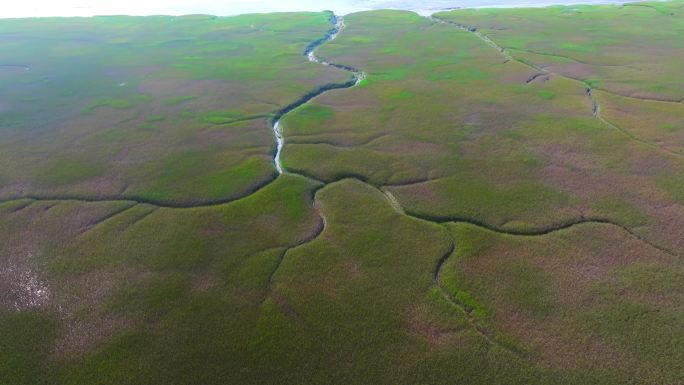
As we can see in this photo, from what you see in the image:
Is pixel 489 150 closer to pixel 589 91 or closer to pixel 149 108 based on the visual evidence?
pixel 589 91

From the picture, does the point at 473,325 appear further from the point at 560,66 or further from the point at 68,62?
the point at 68,62

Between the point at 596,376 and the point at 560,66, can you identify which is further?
the point at 560,66

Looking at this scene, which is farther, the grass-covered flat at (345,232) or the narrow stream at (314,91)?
the narrow stream at (314,91)

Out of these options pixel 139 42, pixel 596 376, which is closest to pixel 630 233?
pixel 596 376

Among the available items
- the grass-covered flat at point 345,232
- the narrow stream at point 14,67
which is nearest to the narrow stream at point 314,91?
the grass-covered flat at point 345,232

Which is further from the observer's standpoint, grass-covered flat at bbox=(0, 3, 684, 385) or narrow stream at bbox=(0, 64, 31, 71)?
narrow stream at bbox=(0, 64, 31, 71)

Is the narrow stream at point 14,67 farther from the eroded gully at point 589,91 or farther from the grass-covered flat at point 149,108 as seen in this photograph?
the eroded gully at point 589,91

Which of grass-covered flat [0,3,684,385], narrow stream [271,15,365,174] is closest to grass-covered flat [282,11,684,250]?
grass-covered flat [0,3,684,385]

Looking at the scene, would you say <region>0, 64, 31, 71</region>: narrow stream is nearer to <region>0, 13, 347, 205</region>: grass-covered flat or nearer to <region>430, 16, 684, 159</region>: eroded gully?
<region>0, 13, 347, 205</region>: grass-covered flat
